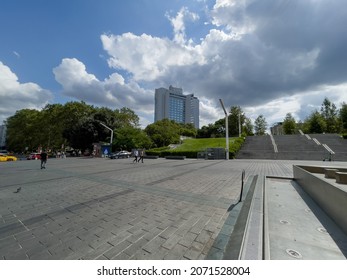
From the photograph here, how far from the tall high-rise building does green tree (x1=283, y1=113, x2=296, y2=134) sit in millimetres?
57584

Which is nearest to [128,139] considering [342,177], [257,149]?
[257,149]

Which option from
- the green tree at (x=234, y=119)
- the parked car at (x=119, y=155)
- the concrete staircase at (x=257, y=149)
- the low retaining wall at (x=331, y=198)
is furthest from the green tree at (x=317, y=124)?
the low retaining wall at (x=331, y=198)

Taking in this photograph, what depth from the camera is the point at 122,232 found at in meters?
3.36

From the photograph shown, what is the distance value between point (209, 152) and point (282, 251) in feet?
87.0

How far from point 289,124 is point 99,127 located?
60912 millimetres

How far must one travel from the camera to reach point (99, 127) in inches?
1724

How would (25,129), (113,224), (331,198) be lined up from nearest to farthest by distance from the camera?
(113,224), (331,198), (25,129)

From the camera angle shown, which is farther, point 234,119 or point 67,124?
point 234,119

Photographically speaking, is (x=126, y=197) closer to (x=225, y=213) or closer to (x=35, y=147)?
(x=225, y=213)

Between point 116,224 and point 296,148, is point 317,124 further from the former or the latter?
point 116,224

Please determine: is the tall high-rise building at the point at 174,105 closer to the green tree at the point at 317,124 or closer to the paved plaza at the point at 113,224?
the green tree at the point at 317,124

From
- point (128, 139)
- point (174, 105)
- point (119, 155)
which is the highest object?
point (174, 105)

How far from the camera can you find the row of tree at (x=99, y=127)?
42.8m
